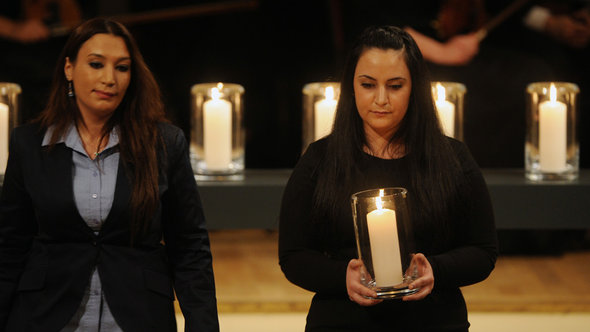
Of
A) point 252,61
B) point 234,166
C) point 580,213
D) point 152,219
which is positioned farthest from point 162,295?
point 252,61

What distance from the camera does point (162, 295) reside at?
7.06ft

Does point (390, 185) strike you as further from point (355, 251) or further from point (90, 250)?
point (90, 250)

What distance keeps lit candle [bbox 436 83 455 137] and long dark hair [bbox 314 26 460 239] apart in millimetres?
436

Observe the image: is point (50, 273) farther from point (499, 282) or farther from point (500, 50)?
point (500, 50)

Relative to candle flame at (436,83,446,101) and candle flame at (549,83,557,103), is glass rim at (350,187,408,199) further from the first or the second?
candle flame at (549,83,557,103)

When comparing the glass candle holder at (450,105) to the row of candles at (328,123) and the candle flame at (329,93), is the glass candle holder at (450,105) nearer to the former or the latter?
the row of candles at (328,123)

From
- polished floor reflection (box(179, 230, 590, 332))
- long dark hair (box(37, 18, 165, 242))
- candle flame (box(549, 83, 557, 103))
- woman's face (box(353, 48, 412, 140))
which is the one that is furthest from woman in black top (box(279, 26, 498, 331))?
polished floor reflection (box(179, 230, 590, 332))

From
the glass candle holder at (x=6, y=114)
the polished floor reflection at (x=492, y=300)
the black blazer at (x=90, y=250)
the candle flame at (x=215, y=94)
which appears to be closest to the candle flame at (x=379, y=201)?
the black blazer at (x=90, y=250)

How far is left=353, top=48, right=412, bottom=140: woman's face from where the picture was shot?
212 cm

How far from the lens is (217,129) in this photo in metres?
2.63

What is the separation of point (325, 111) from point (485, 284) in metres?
1.40

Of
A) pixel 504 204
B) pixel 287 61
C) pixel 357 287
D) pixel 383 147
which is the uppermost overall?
pixel 287 61

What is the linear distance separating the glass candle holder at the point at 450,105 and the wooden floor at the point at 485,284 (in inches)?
36.2

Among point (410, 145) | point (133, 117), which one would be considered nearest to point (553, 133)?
point (410, 145)
